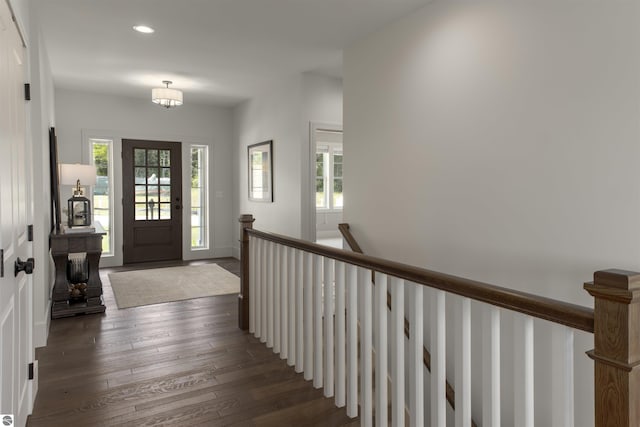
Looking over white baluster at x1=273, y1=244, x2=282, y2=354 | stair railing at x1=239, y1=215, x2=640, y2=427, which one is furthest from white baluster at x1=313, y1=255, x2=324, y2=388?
white baluster at x1=273, y1=244, x2=282, y2=354

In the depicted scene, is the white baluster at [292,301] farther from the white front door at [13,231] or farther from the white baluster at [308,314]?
the white front door at [13,231]

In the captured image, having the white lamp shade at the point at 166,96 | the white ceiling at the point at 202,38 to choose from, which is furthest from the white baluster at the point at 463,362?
the white lamp shade at the point at 166,96

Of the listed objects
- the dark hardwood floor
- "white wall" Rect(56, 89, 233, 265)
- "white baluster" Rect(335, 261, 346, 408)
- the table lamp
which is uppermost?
"white wall" Rect(56, 89, 233, 265)

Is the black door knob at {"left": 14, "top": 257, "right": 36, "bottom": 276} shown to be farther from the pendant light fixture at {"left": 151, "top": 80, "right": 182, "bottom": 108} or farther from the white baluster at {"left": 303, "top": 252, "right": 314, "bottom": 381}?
the pendant light fixture at {"left": 151, "top": 80, "right": 182, "bottom": 108}

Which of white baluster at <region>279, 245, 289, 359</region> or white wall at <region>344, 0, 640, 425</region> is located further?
white baluster at <region>279, 245, 289, 359</region>

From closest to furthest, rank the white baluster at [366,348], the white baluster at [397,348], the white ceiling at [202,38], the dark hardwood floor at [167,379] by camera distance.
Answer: the white baluster at [397,348] → the white baluster at [366,348] → the dark hardwood floor at [167,379] → the white ceiling at [202,38]

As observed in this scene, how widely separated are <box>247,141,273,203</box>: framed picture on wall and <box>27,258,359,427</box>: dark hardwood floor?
99.9 inches

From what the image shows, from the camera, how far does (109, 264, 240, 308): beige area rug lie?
454 cm

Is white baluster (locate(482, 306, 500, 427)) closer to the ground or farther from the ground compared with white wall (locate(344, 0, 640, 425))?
closer to the ground

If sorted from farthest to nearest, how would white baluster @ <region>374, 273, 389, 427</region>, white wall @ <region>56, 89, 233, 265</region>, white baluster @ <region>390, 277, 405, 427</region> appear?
white wall @ <region>56, 89, 233, 265</region>, white baluster @ <region>374, 273, 389, 427</region>, white baluster @ <region>390, 277, 405, 427</region>

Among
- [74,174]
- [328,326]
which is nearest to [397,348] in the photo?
[328,326]

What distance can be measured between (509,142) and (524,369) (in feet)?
5.97

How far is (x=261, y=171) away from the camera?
6.16 metres

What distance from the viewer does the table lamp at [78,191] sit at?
4348 mm
